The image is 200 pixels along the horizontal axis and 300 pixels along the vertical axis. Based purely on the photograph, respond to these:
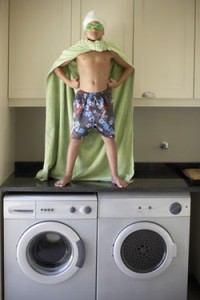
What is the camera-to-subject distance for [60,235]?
2.26 m

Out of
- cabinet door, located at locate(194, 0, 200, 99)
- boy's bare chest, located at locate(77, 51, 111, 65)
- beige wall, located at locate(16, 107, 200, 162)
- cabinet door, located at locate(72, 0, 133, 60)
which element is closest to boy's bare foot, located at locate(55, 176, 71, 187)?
beige wall, located at locate(16, 107, 200, 162)

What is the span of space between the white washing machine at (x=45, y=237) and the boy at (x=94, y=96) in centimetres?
16

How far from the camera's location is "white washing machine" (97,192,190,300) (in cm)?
223

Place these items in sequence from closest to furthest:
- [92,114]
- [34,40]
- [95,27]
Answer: [95,27] < [92,114] < [34,40]

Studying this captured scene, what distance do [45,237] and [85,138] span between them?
25.3 inches

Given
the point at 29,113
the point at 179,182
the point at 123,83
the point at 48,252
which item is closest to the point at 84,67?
the point at 123,83

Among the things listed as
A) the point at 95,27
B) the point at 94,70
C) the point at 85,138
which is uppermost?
the point at 95,27

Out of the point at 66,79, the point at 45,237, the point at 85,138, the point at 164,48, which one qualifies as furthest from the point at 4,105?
the point at 164,48

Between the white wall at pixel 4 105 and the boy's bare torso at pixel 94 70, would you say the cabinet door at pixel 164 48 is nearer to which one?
the boy's bare torso at pixel 94 70

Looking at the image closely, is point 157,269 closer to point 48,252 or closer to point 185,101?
point 48,252

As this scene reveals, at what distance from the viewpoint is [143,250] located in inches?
90.0

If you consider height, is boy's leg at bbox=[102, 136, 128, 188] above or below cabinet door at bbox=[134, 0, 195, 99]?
below

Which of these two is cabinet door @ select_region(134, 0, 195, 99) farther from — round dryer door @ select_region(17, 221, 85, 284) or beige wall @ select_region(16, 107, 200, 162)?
round dryer door @ select_region(17, 221, 85, 284)

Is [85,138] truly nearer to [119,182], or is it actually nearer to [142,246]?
[119,182]
